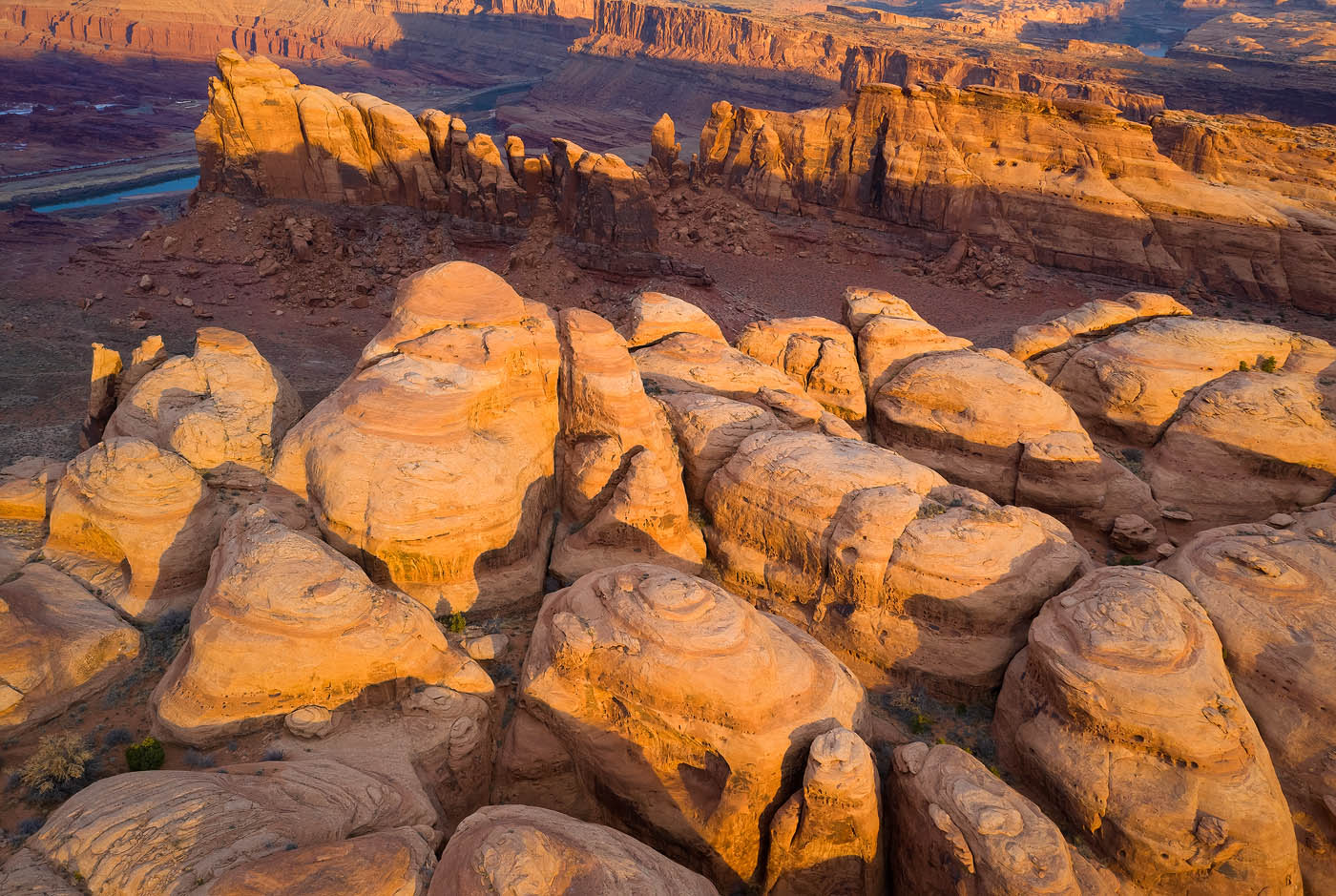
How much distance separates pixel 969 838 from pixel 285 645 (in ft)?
34.9

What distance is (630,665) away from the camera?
11.6 meters

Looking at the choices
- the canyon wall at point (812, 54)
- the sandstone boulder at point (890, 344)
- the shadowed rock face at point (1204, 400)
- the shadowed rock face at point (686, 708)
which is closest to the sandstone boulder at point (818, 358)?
the sandstone boulder at point (890, 344)

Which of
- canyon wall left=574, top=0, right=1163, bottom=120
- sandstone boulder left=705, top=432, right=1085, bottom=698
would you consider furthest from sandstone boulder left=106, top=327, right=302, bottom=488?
canyon wall left=574, top=0, right=1163, bottom=120

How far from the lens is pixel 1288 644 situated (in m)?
12.9

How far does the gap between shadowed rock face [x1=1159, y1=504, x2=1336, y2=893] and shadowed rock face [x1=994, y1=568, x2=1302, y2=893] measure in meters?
1.18

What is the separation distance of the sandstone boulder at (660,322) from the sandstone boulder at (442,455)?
6777mm

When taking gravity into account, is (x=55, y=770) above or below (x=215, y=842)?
below

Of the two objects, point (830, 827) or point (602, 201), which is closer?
point (830, 827)

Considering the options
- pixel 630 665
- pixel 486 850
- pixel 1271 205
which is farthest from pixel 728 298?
pixel 486 850

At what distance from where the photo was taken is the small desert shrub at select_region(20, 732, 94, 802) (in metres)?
10.9

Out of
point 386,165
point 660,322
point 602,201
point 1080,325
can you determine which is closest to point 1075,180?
point 1080,325

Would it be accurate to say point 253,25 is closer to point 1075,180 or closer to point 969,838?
point 1075,180

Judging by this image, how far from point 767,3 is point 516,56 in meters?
80.1

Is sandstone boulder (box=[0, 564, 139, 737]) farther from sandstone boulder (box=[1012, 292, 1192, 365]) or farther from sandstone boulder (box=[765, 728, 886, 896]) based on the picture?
sandstone boulder (box=[1012, 292, 1192, 365])
